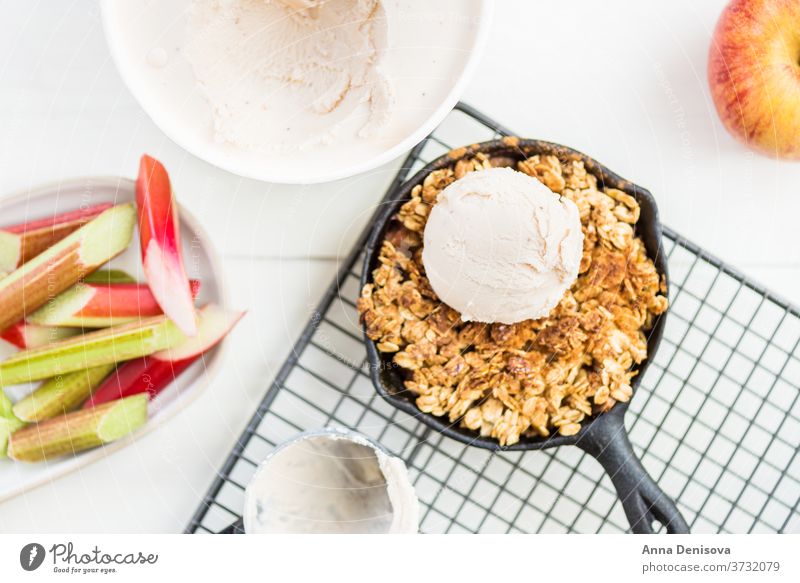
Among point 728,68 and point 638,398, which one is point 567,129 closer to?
point 728,68

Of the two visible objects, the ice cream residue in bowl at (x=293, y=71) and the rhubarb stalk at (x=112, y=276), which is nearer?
the ice cream residue in bowl at (x=293, y=71)

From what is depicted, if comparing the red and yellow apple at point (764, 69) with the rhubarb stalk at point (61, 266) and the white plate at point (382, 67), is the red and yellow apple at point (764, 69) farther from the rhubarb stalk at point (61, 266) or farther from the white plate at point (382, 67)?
the rhubarb stalk at point (61, 266)

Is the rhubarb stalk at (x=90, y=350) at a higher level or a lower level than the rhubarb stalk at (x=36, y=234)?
lower

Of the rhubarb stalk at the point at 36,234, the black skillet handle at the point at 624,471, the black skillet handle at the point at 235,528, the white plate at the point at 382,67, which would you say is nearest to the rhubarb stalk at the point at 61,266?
the rhubarb stalk at the point at 36,234

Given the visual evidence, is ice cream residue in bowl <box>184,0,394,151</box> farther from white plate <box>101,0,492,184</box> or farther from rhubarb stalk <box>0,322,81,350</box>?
rhubarb stalk <box>0,322,81,350</box>

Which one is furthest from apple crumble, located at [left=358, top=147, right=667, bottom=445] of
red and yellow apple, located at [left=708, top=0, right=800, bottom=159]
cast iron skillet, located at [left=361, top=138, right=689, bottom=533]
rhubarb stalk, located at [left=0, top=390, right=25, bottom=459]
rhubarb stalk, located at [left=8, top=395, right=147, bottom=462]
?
rhubarb stalk, located at [left=0, top=390, right=25, bottom=459]

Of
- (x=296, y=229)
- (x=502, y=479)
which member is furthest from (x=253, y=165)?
(x=502, y=479)

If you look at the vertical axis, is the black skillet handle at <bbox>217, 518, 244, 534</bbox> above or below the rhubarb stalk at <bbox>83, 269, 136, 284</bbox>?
below

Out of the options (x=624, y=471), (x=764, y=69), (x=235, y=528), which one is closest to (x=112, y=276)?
(x=235, y=528)
